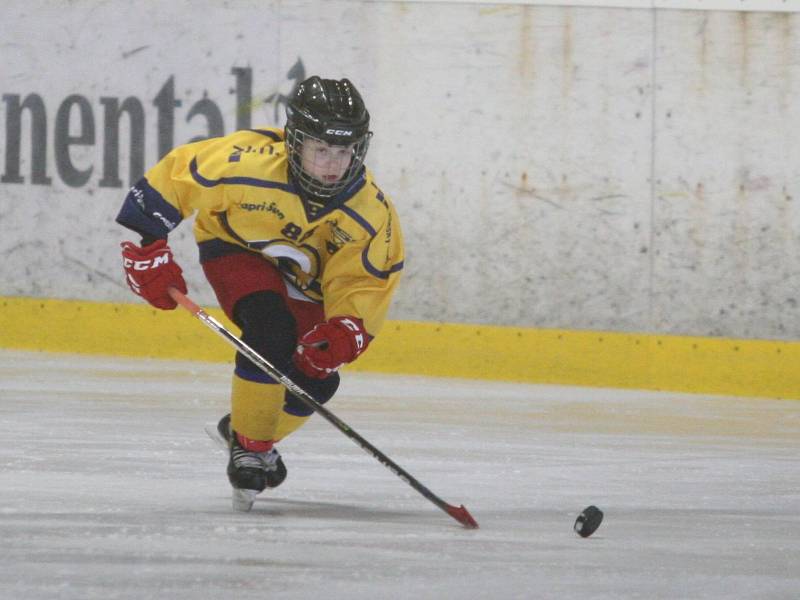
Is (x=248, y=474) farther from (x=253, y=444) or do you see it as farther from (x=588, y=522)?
(x=588, y=522)

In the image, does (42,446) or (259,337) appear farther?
(42,446)

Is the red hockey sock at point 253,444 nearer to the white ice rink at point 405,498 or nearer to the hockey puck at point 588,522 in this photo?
the white ice rink at point 405,498

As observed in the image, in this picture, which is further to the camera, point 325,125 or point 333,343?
point 333,343

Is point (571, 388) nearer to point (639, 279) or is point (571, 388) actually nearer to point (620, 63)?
point (639, 279)

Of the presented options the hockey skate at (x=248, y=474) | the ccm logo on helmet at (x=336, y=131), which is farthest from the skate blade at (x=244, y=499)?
the ccm logo on helmet at (x=336, y=131)

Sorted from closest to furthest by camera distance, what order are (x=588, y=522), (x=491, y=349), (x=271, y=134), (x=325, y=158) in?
1. (x=588, y=522)
2. (x=325, y=158)
3. (x=271, y=134)
4. (x=491, y=349)

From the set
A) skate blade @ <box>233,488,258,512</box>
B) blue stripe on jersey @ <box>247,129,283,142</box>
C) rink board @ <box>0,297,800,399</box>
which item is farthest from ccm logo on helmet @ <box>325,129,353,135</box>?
rink board @ <box>0,297,800,399</box>

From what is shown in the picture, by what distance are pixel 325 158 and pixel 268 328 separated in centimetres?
34

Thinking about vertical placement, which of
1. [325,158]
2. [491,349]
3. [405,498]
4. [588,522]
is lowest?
[491,349]

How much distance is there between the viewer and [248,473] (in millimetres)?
3139

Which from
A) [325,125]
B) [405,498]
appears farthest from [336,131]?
[405,498]

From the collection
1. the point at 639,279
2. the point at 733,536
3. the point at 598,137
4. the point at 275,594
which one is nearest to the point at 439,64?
the point at 598,137

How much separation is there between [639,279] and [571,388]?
1.62 ft

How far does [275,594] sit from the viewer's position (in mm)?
2334
